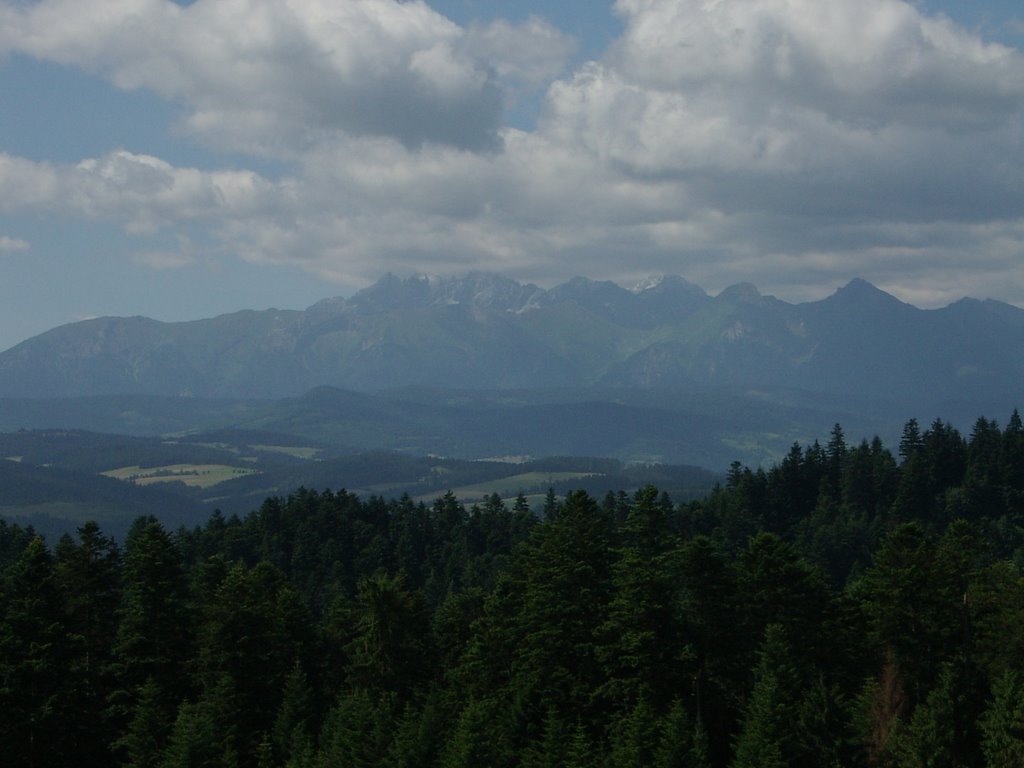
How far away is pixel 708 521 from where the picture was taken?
452 feet

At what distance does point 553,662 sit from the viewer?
59188 millimetres

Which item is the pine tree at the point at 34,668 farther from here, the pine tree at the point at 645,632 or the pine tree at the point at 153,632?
the pine tree at the point at 645,632

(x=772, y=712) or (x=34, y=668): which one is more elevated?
(x=772, y=712)

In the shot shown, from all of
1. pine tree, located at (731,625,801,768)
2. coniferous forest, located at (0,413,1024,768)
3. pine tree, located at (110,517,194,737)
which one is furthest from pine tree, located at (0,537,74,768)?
pine tree, located at (731,625,801,768)

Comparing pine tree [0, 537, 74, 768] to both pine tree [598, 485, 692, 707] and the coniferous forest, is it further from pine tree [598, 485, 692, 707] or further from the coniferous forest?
pine tree [598, 485, 692, 707]

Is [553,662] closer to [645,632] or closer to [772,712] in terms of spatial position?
[645,632]

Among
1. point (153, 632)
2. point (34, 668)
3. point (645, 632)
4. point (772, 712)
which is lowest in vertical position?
point (34, 668)

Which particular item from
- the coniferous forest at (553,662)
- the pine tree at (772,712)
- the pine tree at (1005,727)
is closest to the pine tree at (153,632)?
the coniferous forest at (553,662)

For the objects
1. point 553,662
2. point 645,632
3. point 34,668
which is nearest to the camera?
point 645,632

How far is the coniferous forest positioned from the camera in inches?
1986

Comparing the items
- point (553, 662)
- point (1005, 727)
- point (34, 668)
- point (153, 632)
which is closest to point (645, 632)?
point (553, 662)

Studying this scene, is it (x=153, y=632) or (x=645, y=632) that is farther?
(x=153, y=632)

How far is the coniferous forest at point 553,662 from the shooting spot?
165 ft

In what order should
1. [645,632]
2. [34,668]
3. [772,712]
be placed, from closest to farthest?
1. [772,712]
2. [645,632]
3. [34,668]
